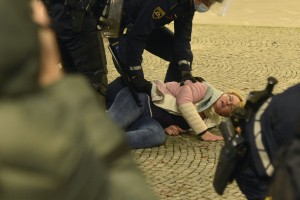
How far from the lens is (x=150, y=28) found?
4465mm

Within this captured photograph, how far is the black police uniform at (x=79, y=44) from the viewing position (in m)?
4.18

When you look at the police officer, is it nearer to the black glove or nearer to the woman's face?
the black glove

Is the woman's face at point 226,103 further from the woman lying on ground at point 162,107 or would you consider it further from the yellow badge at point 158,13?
the yellow badge at point 158,13

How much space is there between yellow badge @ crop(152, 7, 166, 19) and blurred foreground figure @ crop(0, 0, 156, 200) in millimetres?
3354

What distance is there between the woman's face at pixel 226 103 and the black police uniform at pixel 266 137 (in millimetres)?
2044

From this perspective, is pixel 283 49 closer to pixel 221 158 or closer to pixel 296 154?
pixel 221 158

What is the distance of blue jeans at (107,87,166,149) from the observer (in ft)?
14.7

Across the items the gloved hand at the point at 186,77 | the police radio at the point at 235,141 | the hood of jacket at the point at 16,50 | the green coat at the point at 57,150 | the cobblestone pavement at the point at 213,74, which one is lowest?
the cobblestone pavement at the point at 213,74

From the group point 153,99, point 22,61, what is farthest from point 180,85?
point 22,61

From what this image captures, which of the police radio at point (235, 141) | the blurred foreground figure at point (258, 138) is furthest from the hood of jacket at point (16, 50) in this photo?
the police radio at point (235, 141)

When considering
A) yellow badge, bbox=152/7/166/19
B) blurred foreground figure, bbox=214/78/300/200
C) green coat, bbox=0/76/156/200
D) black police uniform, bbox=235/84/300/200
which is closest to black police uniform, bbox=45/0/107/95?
yellow badge, bbox=152/7/166/19

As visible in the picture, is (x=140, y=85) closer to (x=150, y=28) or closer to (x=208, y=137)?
(x=150, y=28)

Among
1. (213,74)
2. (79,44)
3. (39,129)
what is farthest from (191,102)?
(39,129)

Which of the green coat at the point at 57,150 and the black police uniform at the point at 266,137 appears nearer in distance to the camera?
the green coat at the point at 57,150
